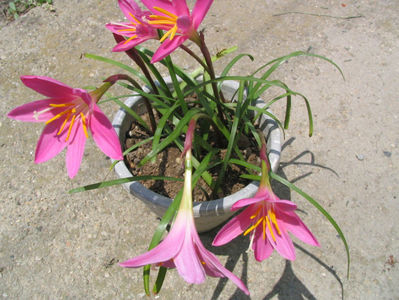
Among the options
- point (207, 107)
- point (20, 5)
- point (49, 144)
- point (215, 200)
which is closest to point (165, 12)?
point (207, 107)

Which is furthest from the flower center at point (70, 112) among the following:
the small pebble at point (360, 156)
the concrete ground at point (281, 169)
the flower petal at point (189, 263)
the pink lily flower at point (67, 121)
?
the small pebble at point (360, 156)

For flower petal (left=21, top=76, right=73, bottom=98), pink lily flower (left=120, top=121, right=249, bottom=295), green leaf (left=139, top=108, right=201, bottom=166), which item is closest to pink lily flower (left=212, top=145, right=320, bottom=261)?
pink lily flower (left=120, top=121, right=249, bottom=295)

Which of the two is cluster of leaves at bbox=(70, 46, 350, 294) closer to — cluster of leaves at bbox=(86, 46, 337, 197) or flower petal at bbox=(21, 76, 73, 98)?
cluster of leaves at bbox=(86, 46, 337, 197)

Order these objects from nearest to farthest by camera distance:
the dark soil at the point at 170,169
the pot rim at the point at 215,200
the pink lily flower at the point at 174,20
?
the pink lily flower at the point at 174,20, the pot rim at the point at 215,200, the dark soil at the point at 170,169

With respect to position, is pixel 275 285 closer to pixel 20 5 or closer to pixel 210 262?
pixel 210 262

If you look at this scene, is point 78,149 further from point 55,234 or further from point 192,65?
point 192,65

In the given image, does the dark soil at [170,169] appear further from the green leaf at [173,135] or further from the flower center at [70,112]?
the flower center at [70,112]

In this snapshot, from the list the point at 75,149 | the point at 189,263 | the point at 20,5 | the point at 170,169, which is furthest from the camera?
the point at 20,5
